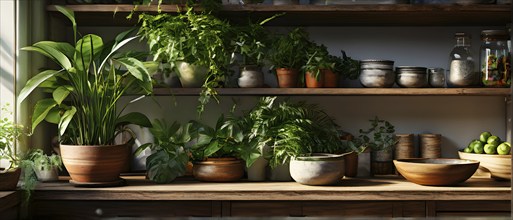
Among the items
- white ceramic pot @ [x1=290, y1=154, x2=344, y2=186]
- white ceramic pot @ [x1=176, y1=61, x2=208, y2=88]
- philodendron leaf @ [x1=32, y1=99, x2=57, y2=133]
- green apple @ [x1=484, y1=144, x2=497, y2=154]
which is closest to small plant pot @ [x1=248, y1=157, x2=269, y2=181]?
white ceramic pot @ [x1=290, y1=154, x2=344, y2=186]

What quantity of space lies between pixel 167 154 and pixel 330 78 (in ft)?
2.76

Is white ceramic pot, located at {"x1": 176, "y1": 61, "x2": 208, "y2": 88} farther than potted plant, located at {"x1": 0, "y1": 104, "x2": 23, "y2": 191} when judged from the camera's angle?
Yes

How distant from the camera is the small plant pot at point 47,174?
2793 mm

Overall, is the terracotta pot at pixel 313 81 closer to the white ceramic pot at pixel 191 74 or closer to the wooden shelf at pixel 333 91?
the wooden shelf at pixel 333 91

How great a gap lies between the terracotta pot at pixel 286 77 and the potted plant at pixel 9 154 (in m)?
1.17

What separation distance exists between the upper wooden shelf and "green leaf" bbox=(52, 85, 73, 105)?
1.35 ft

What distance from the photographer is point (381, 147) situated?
3.08 m

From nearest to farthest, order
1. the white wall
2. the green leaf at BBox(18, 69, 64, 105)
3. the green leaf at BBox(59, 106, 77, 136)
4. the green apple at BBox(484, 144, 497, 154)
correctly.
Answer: the green leaf at BBox(18, 69, 64, 105) < the green leaf at BBox(59, 106, 77, 136) < the green apple at BBox(484, 144, 497, 154) < the white wall

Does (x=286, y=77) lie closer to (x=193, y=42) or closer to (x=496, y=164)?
(x=193, y=42)

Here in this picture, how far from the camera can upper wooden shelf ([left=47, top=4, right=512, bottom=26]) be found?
9.39 feet

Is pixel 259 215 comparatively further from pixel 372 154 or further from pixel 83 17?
pixel 83 17

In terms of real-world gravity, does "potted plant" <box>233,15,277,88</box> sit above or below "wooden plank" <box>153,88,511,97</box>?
above

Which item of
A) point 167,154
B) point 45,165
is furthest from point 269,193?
point 45,165

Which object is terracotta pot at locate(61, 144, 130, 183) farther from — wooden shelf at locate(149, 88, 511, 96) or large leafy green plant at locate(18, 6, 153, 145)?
wooden shelf at locate(149, 88, 511, 96)
